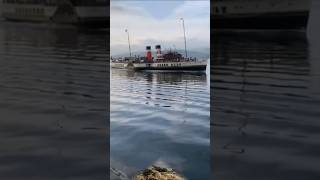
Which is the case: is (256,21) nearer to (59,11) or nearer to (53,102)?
(59,11)

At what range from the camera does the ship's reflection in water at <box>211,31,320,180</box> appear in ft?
9.04

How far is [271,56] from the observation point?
116 inches

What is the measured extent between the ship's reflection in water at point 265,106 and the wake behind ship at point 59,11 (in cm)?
80

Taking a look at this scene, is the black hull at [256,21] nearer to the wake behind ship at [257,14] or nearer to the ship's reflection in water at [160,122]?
the wake behind ship at [257,14]

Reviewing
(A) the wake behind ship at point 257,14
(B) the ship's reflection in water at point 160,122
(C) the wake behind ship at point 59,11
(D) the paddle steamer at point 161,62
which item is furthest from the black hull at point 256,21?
(D) the paddle steamer at point 161,62

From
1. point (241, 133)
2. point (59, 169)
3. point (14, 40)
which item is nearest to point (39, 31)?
point (14, 40)

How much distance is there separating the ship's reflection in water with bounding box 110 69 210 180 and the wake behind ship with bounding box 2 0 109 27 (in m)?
1.16

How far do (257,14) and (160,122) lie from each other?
2.16m

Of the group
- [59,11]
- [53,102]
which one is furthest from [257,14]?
[53,102]

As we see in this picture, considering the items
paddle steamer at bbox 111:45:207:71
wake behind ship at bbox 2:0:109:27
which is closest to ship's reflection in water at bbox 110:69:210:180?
paddle steamer at bbox 111:45:207:71

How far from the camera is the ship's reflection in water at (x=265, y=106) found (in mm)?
2754

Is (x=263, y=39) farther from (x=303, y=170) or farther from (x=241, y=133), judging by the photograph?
(x=303, y=170)

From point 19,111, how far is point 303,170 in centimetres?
177

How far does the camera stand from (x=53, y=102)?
2930 millimetres
